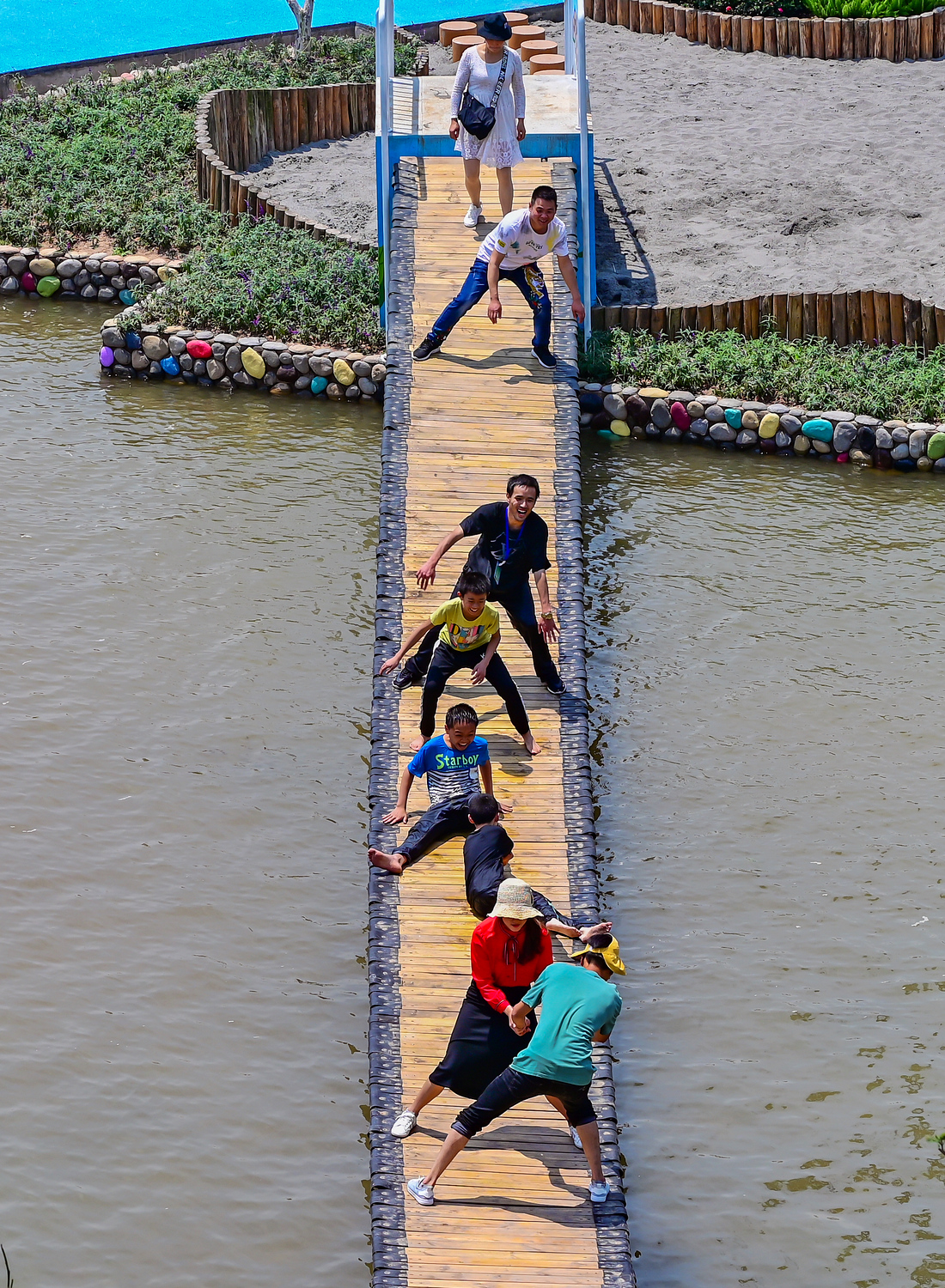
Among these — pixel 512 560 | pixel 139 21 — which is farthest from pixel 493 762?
pixel 139 21

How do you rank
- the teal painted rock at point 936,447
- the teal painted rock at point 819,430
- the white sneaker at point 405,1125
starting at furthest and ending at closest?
the teal painted rock at point 819,430
the teal painted rock at point 936,447
the white sneaker at point 405,1125

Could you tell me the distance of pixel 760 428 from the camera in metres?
16.4

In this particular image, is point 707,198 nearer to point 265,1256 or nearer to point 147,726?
point 147,726

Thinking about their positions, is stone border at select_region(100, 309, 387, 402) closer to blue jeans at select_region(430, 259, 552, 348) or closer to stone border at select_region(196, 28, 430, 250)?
stone border at select_region(196, 28, 430, 250)

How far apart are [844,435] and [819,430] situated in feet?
0.85

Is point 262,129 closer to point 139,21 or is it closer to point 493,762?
point 139,21

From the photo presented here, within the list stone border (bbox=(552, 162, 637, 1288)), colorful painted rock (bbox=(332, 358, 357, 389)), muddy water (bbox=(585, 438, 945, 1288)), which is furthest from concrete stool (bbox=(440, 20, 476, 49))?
muddy water (bbox=(585, 438, 945, 1288))

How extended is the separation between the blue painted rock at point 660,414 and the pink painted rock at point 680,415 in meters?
0.05

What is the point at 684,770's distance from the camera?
1184 centimetres

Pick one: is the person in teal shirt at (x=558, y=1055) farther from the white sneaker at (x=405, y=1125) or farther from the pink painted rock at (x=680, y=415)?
the pink painted rock at (x=680, y=415)

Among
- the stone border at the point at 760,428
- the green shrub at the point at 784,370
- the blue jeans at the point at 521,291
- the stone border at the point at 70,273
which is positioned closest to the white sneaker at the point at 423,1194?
the blue jeans at the point at 521,291

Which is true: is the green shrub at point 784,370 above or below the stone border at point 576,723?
above

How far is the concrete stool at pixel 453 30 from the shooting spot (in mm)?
22672

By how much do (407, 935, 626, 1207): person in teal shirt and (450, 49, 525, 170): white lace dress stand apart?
9.71 metres
